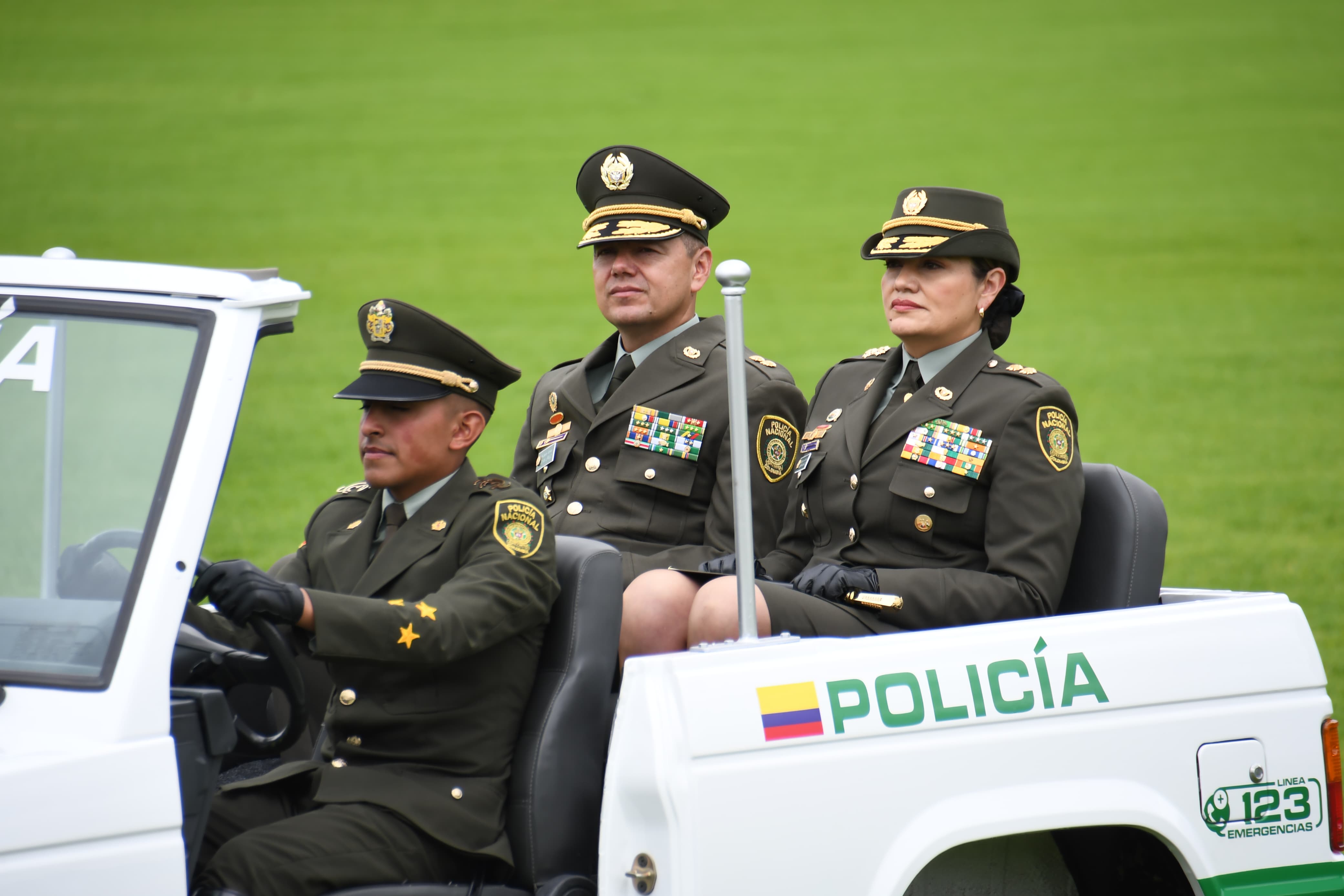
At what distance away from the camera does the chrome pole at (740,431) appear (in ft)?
8.60

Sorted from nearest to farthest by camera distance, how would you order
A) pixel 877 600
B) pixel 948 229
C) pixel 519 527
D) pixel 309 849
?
pixel 309 849
pixel 519 527
pixel 877 600
pixel 948 229

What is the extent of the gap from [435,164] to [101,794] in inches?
1014

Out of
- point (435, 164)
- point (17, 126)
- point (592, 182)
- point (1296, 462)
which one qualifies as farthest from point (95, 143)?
point (592, 182)

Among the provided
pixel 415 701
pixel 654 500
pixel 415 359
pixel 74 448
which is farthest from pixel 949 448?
pixel 74 448

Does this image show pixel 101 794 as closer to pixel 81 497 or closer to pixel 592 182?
pixel 81 497

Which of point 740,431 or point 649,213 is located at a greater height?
point 649,213

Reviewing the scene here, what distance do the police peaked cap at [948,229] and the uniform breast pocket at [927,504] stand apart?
1.64ft

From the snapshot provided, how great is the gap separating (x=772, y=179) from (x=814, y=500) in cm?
2345

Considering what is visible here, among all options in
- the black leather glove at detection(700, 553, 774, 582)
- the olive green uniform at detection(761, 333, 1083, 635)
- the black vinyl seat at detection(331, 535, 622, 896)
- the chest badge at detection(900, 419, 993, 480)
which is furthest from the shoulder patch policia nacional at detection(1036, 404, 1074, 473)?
the black vinyl seat at detection(331, 535, 622, 896)

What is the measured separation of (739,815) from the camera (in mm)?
2590

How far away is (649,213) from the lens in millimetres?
4160

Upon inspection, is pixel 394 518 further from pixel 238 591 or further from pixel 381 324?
pixel 238 591

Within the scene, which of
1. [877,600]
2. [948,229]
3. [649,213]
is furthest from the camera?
[649,213]

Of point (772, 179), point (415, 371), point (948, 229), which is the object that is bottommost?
point (415, 371)
